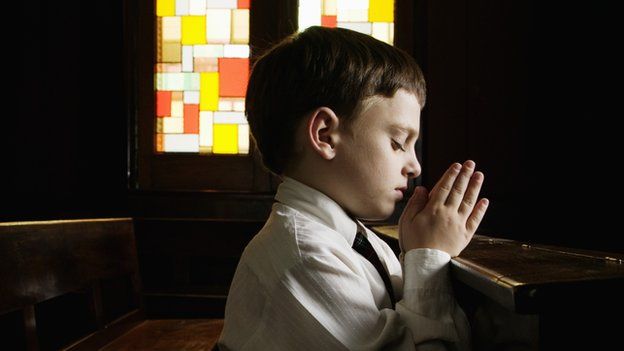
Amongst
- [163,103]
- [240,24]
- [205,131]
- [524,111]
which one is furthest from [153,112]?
[524,111]

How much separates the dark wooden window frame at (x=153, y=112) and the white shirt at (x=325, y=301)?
2.35 meters

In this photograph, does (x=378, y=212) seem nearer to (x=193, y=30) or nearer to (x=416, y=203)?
(x=416, y=203)

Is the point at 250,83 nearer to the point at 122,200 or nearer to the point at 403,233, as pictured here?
the point at 403,233

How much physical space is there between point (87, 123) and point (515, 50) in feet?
9.61

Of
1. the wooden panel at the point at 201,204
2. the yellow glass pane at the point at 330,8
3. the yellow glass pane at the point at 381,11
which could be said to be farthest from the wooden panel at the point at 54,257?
the yellow glass pane at the point at 381,11

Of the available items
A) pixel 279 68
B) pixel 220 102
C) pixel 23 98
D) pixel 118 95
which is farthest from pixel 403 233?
pixel 23 98

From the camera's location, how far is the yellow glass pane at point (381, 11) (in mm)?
3168

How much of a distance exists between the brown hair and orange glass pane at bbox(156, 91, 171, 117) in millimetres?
2383

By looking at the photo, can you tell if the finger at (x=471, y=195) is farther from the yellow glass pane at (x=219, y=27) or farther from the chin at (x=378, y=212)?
the yellow glass pane at (x=219, y=27)

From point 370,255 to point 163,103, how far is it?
264 centimetres

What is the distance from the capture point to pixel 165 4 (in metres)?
3.20

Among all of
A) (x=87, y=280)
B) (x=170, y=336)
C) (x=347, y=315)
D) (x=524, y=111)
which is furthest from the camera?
(x=524, y=111)

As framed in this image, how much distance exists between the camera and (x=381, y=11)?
3.17m

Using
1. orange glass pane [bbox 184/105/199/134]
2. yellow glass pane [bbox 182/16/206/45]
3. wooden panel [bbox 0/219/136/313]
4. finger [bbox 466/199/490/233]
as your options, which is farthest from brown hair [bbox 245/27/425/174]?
yellow glass pane [bbox 182/16/206/45]
